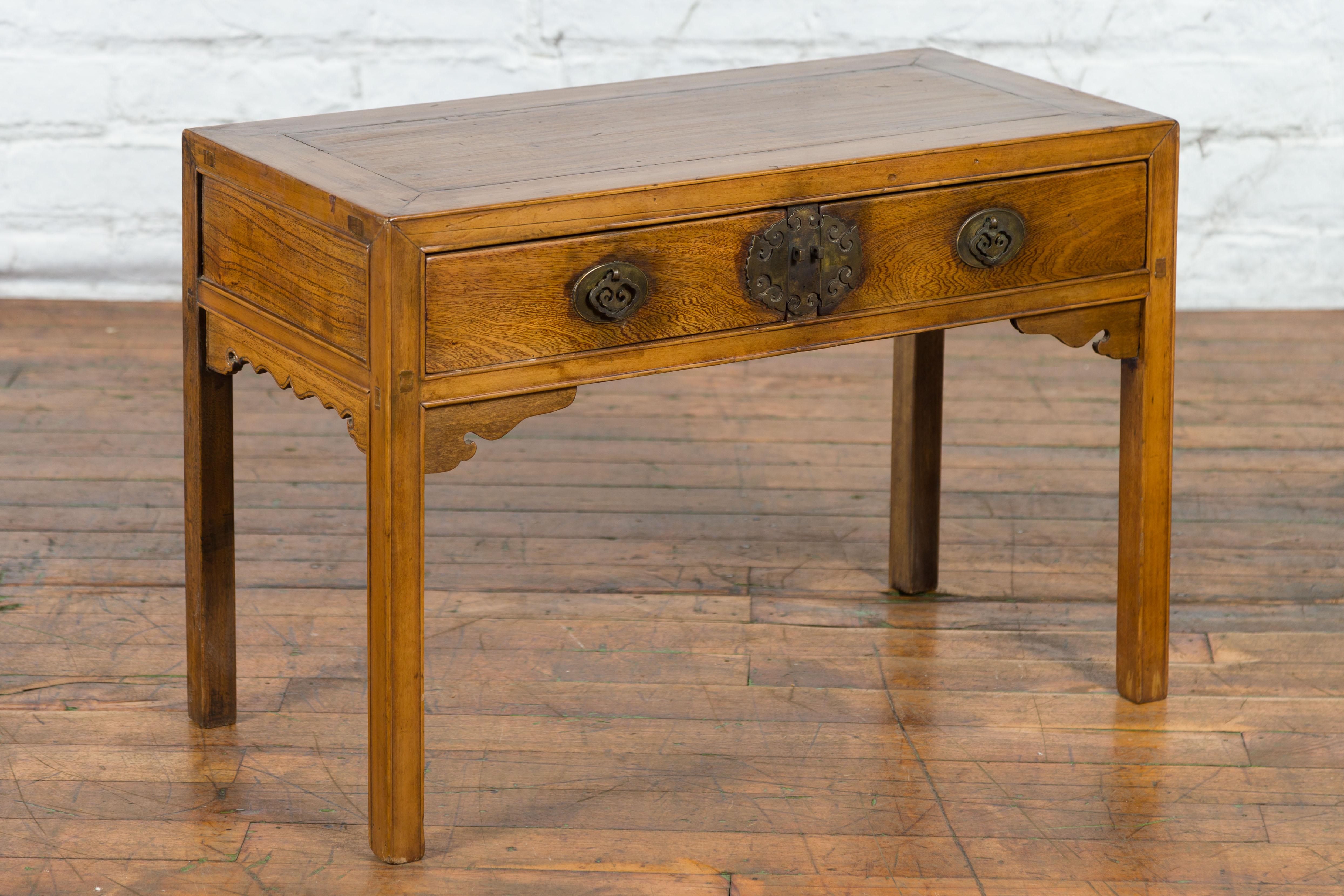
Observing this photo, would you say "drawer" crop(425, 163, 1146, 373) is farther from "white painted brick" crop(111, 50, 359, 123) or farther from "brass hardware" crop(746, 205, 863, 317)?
"white painted brick" crop(111, 50, 359, 123)

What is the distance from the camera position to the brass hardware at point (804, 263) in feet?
6.40

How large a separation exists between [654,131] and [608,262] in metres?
0.29

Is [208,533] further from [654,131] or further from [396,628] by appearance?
[654,131]

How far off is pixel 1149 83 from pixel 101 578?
2.49 metres

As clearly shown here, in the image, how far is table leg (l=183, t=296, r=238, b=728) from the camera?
212 centimetres

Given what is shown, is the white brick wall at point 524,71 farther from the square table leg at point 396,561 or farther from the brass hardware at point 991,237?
the square table leg at point 396,561

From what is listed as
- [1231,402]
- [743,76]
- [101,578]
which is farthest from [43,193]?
[1231,402]

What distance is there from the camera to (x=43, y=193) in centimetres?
400

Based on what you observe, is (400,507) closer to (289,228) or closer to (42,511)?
(289,228)

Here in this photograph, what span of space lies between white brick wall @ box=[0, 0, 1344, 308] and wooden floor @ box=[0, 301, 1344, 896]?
19.4 inches

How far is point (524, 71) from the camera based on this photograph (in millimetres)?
3986

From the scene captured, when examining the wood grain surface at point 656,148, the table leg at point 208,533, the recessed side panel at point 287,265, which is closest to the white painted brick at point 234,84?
the wood grain surface at point 656,148

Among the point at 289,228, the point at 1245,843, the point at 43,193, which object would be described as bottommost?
the point at 1245,843

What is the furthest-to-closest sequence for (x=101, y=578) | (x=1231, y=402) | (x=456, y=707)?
(x=1231, y=402) → (x=101, y=578) → (x=456, y=707)
